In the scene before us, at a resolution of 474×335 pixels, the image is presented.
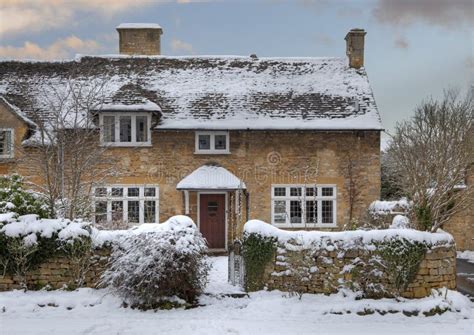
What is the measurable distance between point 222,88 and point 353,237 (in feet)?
38.4

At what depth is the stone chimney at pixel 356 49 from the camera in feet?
72.3

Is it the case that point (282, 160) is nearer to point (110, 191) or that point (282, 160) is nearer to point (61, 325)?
point (110, 191)

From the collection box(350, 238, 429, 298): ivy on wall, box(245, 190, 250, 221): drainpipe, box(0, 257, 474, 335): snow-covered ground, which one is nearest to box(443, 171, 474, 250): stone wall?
box(245, 190, 250, 221): drainpipe

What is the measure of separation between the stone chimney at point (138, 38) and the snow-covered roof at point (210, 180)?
922cm

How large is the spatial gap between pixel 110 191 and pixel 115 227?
3846 millimetres

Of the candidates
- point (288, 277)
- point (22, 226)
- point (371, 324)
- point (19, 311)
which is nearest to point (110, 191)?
point (22, 226)

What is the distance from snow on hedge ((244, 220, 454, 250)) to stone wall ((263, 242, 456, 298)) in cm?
18

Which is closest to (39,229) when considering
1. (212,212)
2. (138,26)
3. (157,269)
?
(157,269)

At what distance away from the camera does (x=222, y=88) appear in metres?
21.2

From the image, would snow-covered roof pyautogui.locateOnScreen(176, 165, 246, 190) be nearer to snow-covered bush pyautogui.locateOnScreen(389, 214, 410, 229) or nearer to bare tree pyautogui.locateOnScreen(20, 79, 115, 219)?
bare tree pyautogui.locateOnScreen(20, 79, 115, 219)

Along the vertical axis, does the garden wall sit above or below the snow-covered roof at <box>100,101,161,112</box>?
below

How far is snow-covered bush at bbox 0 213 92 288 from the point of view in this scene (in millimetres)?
11312

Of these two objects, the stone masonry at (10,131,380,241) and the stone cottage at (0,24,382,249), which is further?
the stone masonry at (10,131,380,241)

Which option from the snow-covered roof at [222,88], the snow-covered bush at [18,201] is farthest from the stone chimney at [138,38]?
the snow-covered bush at [18,201]
